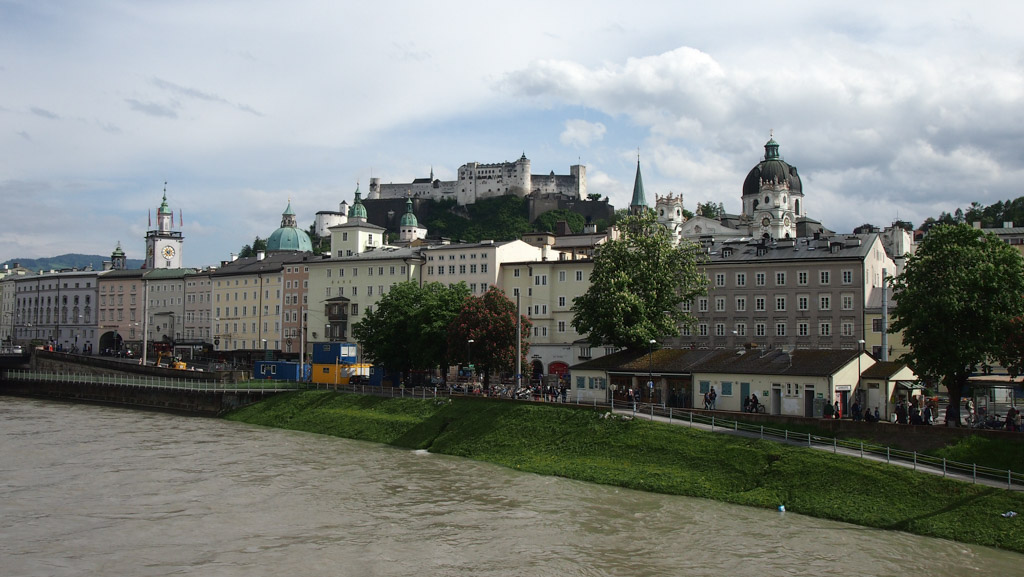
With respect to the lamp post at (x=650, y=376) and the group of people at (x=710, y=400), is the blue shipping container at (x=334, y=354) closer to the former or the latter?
the lamp post at (x=650, y=376)

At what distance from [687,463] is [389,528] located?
14.9 meters

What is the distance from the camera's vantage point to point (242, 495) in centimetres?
3916

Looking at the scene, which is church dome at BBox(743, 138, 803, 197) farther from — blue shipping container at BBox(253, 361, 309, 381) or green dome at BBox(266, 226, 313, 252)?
blue shipping container at BBox(253, 361, 309, 381)

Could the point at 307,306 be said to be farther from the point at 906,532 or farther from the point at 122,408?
the point at 906,532

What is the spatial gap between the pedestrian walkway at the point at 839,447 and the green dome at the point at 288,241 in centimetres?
11063

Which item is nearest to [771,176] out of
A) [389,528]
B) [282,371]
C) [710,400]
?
[282,371]

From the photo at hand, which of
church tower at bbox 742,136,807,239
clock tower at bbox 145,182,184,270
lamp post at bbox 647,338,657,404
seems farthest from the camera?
clock tower at bbox 145,182,184,270

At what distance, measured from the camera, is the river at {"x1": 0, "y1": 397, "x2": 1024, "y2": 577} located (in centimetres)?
2848

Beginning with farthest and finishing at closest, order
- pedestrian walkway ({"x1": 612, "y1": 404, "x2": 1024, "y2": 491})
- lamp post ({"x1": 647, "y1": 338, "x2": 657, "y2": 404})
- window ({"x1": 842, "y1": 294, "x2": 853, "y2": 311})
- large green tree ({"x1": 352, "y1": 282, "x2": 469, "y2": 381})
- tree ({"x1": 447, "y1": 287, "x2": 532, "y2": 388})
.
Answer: window ({"x1": 842, "y1": 294, "x2": 853, "y2": 311}) → large green tree ({"x1": 352, "y1": 282, "x2": 469, "y2": 381}) → tree ({"x1": 447, "y1": 287, "x2": 532, "y2": 388}) → lamp post ({"x1": 647, "y1": 338, "x2": 657, "y2": 404}) → pedestrian walkway ({"x1": 612, "y1": 404, "x2": 1024, "y2": 491})

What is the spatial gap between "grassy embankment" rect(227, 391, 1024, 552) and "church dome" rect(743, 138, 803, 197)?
4433 inches

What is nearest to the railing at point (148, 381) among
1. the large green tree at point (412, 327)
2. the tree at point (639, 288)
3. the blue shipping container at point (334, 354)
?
the blue shipping container at point (334, 354)

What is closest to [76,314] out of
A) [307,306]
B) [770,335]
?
[307,306]

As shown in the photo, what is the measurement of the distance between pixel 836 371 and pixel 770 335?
30.1 metres

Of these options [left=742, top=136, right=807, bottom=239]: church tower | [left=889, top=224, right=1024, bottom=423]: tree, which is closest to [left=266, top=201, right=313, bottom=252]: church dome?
[left=742, top=136, right=807, bottom=239]: church tower
